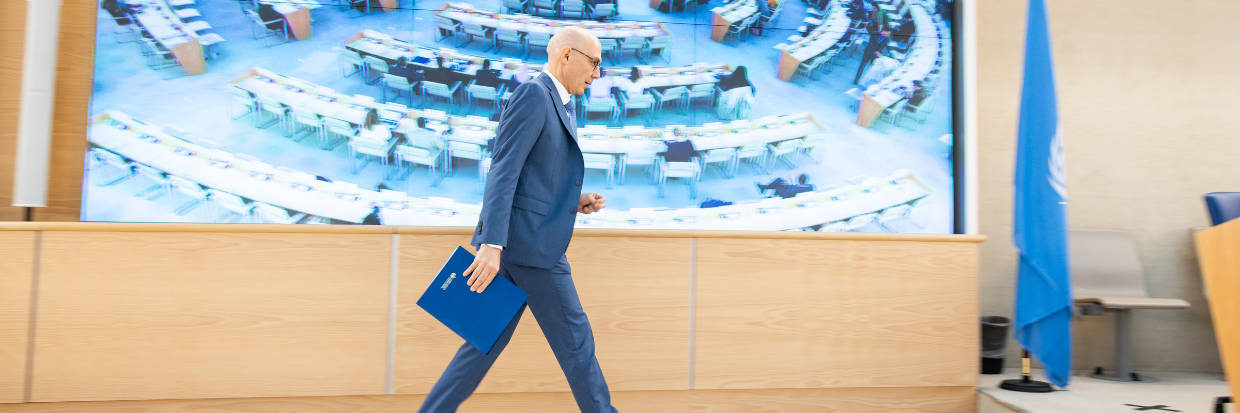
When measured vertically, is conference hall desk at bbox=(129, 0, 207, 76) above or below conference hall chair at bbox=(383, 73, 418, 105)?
above

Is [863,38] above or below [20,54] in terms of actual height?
above

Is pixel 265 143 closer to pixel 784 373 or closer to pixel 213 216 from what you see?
pixel 213 216

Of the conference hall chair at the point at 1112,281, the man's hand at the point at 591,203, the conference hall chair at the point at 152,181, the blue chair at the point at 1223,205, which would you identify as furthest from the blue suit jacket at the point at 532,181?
the blue chair at the point at 1223,205

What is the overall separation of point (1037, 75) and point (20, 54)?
3.90 m

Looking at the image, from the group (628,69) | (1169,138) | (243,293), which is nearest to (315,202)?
(243,293)

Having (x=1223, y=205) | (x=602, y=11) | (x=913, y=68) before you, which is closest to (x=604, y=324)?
(x=602, y=11)

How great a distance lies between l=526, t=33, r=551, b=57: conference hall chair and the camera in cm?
289

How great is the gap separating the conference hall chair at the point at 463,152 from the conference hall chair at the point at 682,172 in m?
0.77

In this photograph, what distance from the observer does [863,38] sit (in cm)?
312

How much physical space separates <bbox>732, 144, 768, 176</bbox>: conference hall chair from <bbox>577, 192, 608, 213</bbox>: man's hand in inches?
44.5

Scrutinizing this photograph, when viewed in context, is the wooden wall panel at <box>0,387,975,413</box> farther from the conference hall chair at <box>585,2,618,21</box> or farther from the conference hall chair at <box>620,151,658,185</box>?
the conference hall chair at <box>585,2,618,21</box>

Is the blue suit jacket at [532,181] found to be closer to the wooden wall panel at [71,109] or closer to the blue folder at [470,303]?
the blue folder at [470,303]

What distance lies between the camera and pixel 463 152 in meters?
2.79

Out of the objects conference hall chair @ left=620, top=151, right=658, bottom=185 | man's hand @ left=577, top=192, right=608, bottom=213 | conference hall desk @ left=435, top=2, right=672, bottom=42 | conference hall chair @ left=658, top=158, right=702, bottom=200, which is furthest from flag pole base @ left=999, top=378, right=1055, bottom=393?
conference hall desk @ left=435, top=2, right=672, bottom=42
